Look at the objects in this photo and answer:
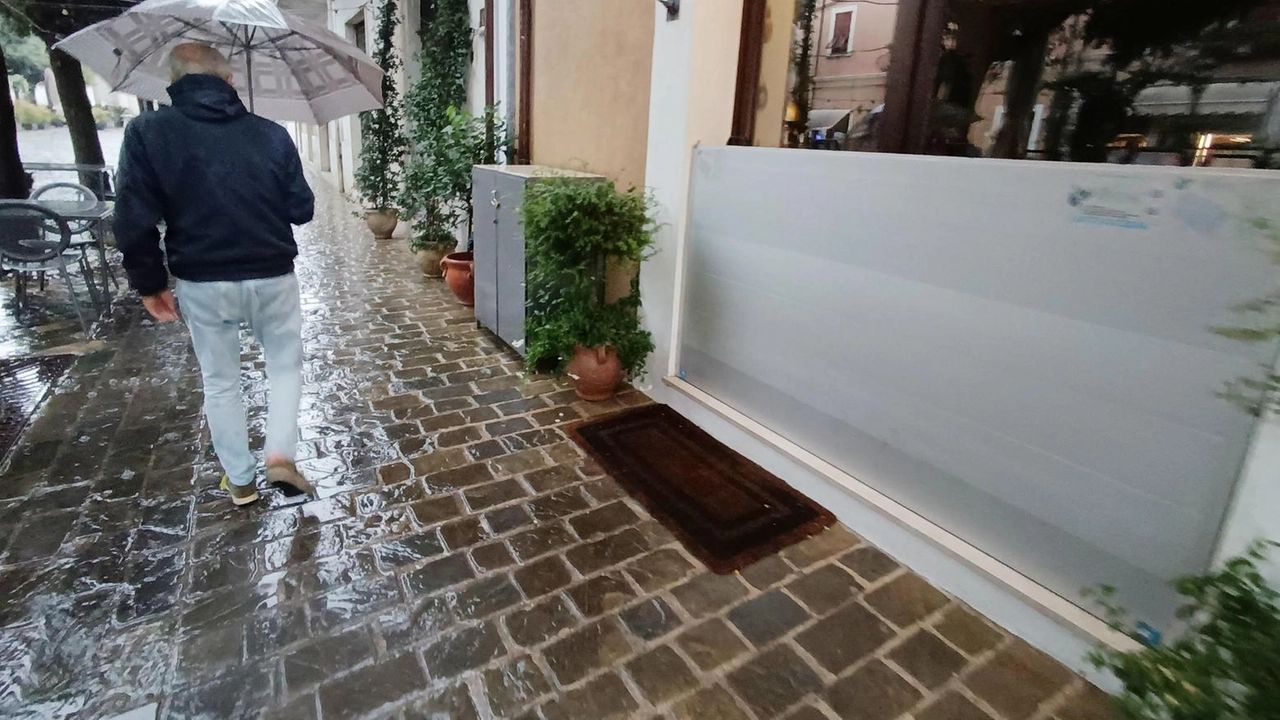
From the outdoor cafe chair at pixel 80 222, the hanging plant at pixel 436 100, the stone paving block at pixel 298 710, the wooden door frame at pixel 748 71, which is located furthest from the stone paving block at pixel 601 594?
the hanging plant at pixel 436 100

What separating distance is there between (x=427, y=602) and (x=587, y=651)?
0.59 metres

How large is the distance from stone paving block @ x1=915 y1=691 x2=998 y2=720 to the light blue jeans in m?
2.52

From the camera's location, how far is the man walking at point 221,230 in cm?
218

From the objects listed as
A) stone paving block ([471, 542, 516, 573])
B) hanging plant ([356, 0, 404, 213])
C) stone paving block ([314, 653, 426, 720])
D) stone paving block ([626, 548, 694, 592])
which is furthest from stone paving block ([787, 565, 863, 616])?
hanging plant ([356, 0, 404, 213])

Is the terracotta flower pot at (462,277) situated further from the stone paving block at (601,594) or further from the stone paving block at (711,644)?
the stone paving block at (711,644)

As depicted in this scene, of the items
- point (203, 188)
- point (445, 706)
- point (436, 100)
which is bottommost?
point (445, 706)

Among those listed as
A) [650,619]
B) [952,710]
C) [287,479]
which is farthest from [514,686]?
[287,479]

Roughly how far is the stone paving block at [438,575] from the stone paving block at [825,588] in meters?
1.20

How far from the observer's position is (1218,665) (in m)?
1.27

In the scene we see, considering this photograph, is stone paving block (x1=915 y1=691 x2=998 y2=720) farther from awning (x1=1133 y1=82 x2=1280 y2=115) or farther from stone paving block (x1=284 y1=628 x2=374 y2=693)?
awning (x1=1133 y1=82 x2=1280 y2=115)

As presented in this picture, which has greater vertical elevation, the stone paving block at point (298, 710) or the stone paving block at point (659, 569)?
the stone paving block at point (659, 569)

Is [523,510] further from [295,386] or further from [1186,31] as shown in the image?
[1186,31]

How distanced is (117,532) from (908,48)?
3698 millimetres

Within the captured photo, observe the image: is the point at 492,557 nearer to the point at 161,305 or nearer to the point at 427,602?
the point at 427,602
